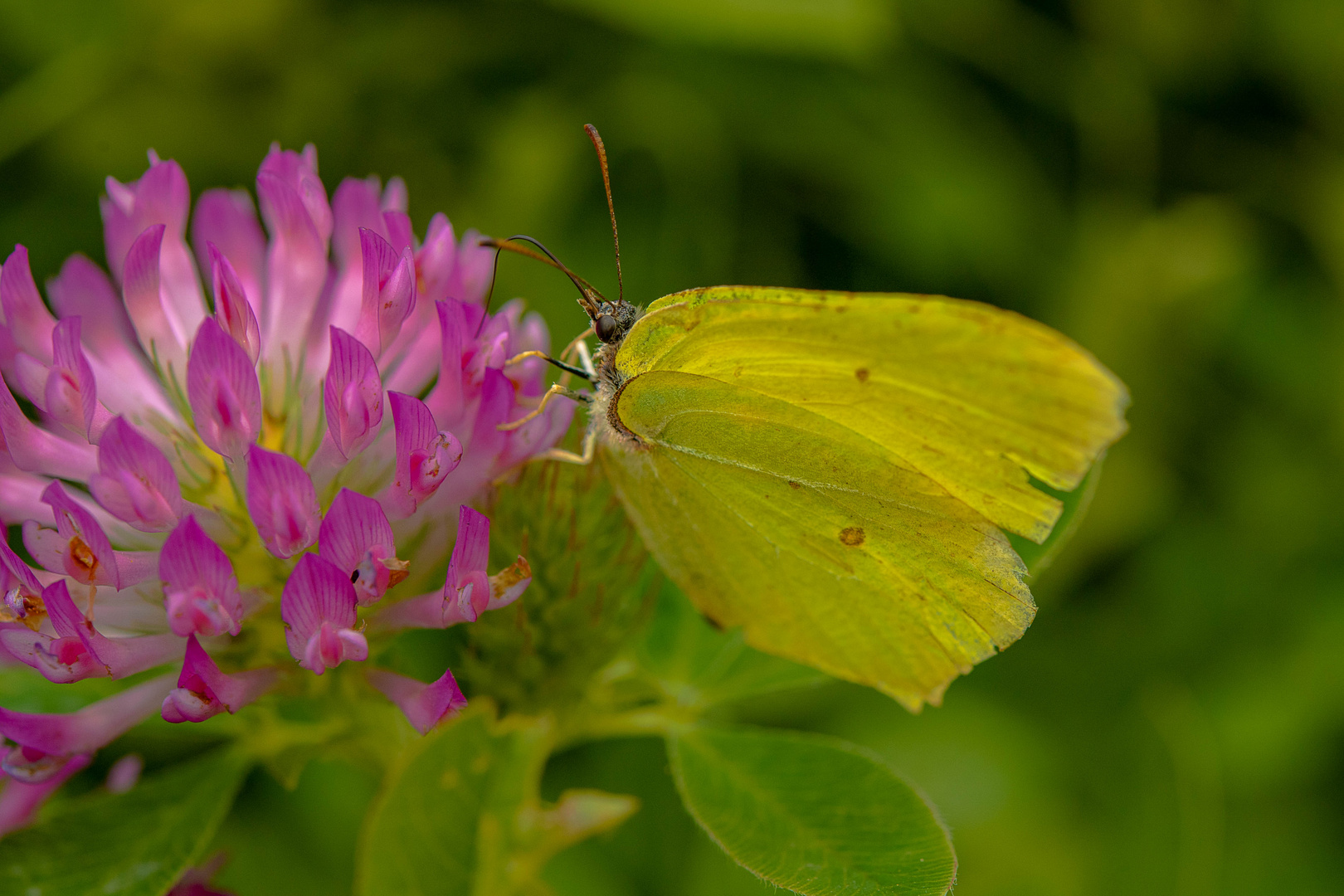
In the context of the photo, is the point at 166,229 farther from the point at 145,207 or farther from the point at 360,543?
the point at 360,543

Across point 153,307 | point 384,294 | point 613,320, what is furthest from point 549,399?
point 153,307

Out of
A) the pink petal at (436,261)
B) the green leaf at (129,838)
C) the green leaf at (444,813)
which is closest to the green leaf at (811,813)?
the green leaf at (444,813)

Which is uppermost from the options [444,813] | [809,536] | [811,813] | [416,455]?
[416,455]

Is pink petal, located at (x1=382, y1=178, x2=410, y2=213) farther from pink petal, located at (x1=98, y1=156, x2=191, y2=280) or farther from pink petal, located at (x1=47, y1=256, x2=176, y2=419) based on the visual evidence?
pink petal, located at (x1=47, y1=256, x2=176, y2=419)

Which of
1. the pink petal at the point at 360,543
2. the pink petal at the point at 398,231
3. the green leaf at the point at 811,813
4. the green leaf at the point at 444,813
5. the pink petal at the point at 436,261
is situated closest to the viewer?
the green leaf at the point at 444,813

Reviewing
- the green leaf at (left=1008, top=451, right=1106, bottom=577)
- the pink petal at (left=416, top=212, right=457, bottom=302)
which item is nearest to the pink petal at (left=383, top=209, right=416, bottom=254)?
the pink petal at (left=416, top=212, right=457, bottom=302)

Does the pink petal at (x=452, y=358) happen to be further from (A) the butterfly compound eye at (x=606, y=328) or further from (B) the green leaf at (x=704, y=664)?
(B) the green leaf at (x=704, y=664)
